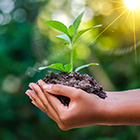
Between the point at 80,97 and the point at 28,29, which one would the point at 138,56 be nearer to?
the point at 28,29

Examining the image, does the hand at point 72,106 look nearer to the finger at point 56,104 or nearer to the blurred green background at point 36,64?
the finger at point 56,104

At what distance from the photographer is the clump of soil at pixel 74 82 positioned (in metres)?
0.63

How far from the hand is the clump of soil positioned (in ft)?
0.09

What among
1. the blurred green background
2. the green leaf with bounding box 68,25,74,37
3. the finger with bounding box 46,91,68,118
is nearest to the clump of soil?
the finger with bounding box 46,91,68,118

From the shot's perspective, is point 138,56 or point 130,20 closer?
point 130,20

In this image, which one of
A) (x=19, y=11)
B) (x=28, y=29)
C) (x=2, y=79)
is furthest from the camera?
(x=19, y=11)

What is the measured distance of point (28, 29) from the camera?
2939mm

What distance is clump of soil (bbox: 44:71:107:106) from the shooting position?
0.63 meters

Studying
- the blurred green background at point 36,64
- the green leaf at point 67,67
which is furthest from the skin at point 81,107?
the blurred green background at point 36,64

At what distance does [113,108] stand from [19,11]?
2.94 m

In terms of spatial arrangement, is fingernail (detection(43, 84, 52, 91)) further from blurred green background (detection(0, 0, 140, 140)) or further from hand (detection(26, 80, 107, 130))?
blurred green background (detection(0, 0, 140, 140))

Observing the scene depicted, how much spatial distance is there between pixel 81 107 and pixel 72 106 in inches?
1.0

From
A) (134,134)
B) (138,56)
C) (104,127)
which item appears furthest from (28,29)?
(134,134)

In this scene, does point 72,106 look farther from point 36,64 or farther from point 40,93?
point 36,64
